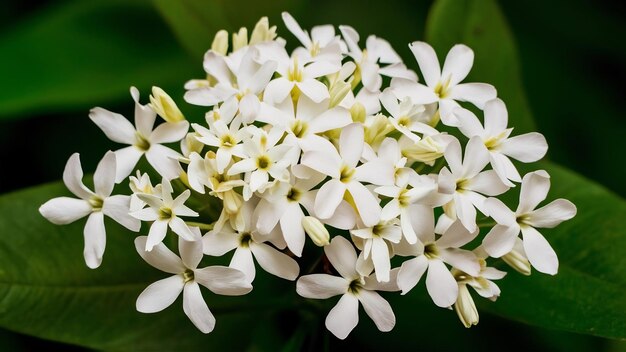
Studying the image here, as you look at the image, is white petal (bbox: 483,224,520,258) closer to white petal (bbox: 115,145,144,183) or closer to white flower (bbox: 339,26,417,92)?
white flower (bbox: 339,26,417,92)

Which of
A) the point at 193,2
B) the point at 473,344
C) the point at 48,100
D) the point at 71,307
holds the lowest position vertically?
the point at 473,344

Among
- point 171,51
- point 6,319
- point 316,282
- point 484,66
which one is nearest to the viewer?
point 316,282

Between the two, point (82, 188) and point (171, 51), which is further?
point (171, 51)

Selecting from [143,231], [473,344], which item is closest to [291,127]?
[143,231]

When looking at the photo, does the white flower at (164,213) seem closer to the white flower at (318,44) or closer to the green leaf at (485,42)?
the white flower at (318,44)

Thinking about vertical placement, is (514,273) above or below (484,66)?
below

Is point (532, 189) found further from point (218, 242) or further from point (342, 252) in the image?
point (218, 242)

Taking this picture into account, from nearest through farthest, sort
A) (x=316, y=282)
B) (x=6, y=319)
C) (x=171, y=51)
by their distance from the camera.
A: 1. (x=316, y=282)
2. (x=6, y=319)
3. (x=171, y=51)

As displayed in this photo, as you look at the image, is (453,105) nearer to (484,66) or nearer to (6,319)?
(484,66)
